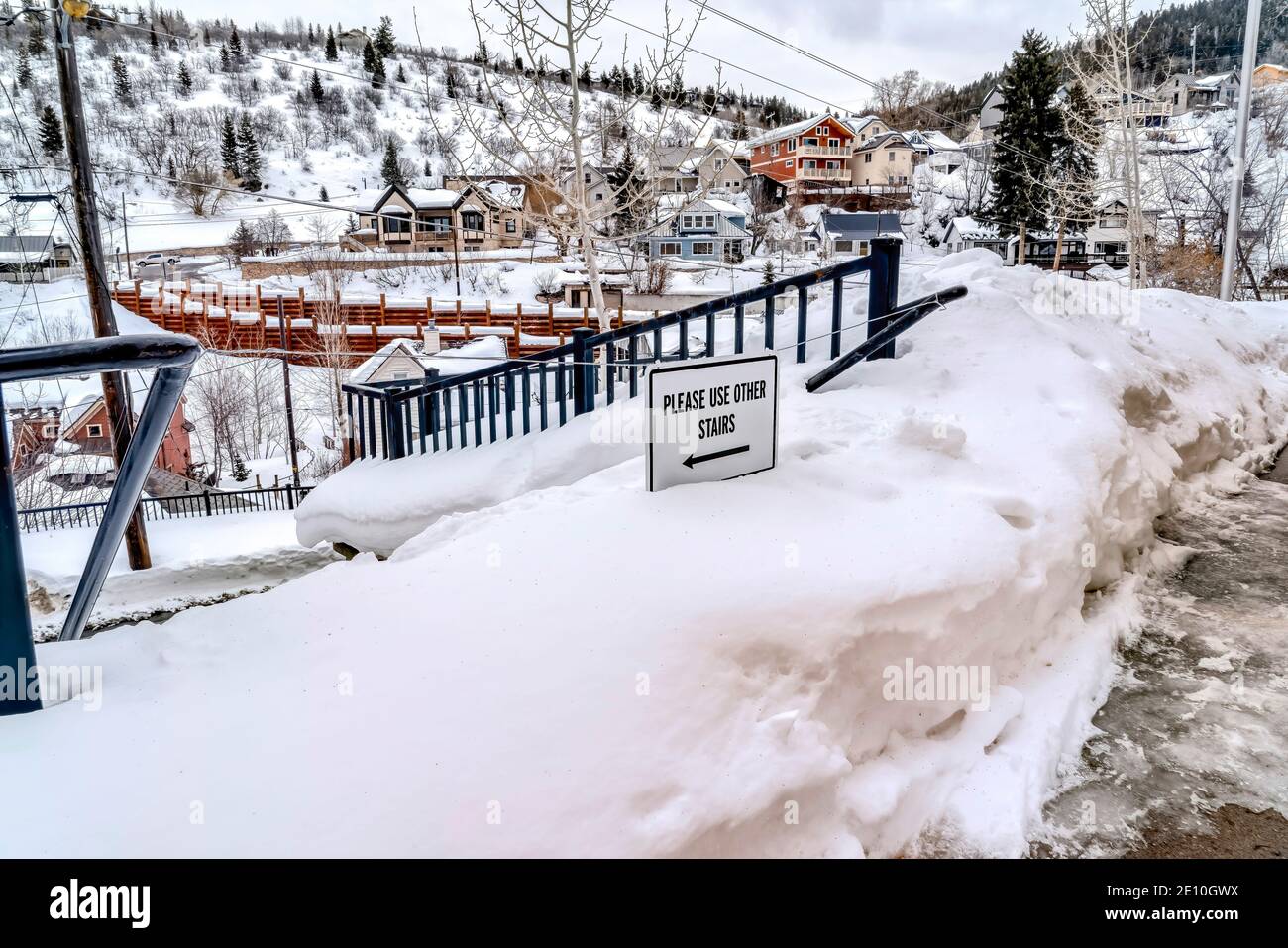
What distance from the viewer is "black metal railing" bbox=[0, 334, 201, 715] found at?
6.73 ft

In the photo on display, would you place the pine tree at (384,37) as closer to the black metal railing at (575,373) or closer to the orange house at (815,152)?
the orange house at (815,152)

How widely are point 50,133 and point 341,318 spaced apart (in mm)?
16762

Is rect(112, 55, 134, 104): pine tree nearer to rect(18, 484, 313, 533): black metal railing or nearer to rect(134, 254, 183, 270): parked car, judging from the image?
rect(134, 254, 183, 270): parked car

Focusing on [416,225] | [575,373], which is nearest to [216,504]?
[575,373]

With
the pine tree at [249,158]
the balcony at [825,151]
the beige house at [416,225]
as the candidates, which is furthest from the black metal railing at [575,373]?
the pine tree at [249,158]

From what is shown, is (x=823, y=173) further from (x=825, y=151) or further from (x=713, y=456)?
(x=713, y=456)

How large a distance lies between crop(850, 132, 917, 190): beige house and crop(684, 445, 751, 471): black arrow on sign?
7023 centimetres

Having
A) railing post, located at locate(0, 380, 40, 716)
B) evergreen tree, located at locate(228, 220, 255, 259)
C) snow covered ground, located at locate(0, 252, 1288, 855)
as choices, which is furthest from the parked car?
railing post, located at locate(0, 380, 40, 716)

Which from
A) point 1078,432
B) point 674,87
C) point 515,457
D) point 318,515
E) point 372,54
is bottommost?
point 318,515

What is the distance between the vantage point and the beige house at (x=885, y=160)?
67938 millimetres
